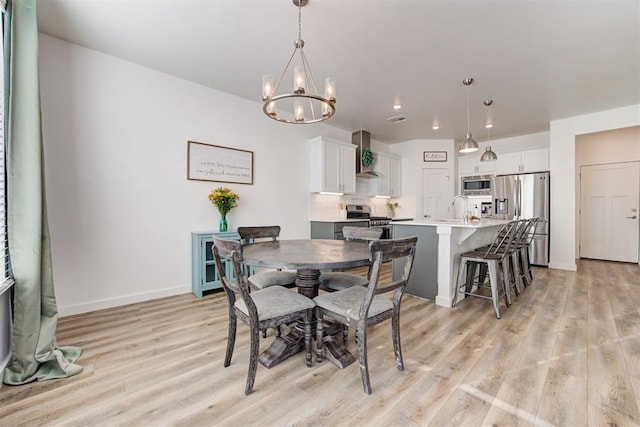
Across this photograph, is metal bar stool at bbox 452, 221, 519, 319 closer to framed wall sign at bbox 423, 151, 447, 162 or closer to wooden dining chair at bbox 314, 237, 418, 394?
wooden dining chair at bbox 314, 237, 418, 394

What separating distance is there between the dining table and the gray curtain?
1.31 metres

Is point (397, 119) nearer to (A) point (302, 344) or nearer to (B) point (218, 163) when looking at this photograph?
(B) point (218, 163)

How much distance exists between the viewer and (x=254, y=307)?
1.60 meters

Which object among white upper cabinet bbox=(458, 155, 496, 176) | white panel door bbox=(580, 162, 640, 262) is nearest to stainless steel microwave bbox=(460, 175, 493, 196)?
white upper cabinet bbox=(458, 155, 496, 176)

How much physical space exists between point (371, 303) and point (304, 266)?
0.51 m

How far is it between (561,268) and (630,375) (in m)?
3.91

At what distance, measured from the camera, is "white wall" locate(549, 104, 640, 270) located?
15.7ft

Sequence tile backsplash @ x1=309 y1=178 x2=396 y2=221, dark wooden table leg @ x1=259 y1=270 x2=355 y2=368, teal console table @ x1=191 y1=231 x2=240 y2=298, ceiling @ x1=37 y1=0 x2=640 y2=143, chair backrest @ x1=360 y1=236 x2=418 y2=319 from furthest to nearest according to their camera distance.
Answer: tile backsplash @ x1=309 y1=178 x2=396 y2=221, teal console table @ x1=191 y1=231 x2=240 y2=298, ceiling @ x1=37 y1=0 x2=640 y2=143, dark wooden table leg @ x1=259 y1=270 x2=355 y2=368, chair backrest @ x1=360 y1=236 x2=418 y2=319

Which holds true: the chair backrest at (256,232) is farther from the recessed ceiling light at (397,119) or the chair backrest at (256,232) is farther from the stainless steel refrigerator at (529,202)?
the stainless steel refrigerator at (529,202)

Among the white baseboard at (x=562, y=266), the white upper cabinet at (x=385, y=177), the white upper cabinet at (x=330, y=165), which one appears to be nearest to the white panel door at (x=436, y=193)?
the white upper cabinet at (x=385, y=177)

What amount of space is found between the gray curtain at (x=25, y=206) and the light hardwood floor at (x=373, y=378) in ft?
0.52

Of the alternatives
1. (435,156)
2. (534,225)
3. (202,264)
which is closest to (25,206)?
(202,264)

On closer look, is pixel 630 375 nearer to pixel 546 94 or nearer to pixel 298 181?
pixel 546 94

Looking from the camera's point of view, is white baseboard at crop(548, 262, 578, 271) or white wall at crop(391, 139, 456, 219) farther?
white wall at crop(391, 139, 456, 219)
